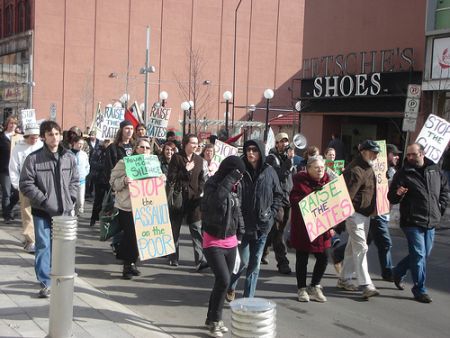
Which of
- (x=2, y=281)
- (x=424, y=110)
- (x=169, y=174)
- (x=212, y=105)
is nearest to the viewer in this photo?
(x=2, y=281)

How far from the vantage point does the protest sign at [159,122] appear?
14.4 m

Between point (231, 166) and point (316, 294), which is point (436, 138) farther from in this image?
point (231, 166)

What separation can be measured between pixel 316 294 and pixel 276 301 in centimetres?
49

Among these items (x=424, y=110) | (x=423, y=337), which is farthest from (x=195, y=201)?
(x=424, y=110)

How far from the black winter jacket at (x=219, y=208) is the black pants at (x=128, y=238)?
2.07 metres

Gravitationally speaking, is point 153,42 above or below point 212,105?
above

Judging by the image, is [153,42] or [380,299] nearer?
[380,299]

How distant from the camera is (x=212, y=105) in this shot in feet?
178

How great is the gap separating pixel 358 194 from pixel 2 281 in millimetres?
4363

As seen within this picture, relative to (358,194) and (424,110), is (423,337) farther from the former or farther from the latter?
(424,110)

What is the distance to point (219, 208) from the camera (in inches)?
217

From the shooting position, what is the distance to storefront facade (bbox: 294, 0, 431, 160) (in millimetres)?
20375

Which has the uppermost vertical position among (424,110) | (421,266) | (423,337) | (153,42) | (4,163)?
(153,42)

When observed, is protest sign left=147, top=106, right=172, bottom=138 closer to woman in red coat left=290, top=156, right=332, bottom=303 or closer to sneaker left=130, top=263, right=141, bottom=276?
sneaker left=130, top=263, right=141, bottom=276
